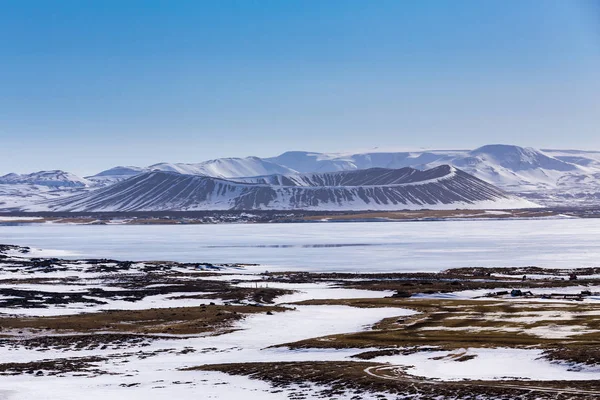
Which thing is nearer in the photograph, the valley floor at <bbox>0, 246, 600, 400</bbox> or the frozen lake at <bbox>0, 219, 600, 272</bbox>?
the valley floor at <bbox>0, 246, 600, 400</bbox>

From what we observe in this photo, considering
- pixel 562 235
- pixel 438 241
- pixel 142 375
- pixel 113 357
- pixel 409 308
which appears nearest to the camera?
pixel 142 375

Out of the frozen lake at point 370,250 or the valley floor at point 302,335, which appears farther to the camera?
the frozen lake at point 370,250

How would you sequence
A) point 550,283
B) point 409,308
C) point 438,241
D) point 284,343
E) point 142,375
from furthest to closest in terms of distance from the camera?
point 438,241 → point 550,283 → point 409,308 → point 284,343 → point 142,375

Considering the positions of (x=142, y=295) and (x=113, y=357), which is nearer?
(x=113, y=357)

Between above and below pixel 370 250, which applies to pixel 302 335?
below

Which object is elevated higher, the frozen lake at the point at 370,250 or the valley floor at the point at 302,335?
the frozen lake at the point at 370,250

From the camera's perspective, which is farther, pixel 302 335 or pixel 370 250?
pixel 370 250

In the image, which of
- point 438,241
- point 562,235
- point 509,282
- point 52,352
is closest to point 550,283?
point 509,282

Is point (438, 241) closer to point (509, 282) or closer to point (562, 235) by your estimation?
point (562, 235)
